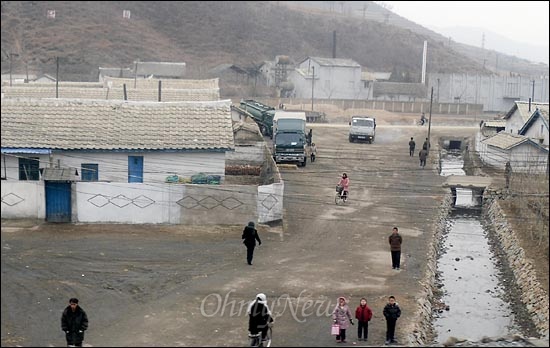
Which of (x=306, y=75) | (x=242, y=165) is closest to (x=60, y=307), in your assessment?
(x=242, y=165)

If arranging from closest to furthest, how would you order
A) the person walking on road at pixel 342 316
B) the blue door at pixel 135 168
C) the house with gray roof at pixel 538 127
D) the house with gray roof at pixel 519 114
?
the person walking on road at pixel 342 316 < the blue door at pixel 135 168 < the house with gray roof at pixel 538 127 < the house with gray roof at pixel 519 114

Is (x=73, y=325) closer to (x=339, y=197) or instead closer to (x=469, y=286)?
(x=469, y=286)

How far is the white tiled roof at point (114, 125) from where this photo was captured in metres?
27.6

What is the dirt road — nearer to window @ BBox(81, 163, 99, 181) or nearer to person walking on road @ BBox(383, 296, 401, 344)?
person walking on road @ BBox(383, 296, 401, 344)

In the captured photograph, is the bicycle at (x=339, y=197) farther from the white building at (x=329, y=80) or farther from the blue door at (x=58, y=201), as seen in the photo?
the white building at (x=329, y=80)

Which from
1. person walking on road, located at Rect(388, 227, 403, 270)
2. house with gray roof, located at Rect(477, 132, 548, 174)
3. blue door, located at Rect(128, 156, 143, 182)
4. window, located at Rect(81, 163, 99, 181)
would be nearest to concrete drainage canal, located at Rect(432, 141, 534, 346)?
person walking on road, located at Rect(388, 227, 403, 270)

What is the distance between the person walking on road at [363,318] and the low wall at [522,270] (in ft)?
14.6

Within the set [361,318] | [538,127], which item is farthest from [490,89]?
[361,318]

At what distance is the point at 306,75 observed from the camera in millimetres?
85688

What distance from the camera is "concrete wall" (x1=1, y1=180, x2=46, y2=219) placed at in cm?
2483

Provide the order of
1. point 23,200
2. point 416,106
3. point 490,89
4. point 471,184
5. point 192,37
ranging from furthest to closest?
point 192,37
point 490,89
point 416,106
point 471,184
point 23,200

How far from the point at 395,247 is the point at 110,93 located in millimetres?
25308

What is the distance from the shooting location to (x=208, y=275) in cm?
2142

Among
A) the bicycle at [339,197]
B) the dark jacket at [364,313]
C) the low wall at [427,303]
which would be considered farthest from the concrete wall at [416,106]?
the dark jacket at [364,313]
